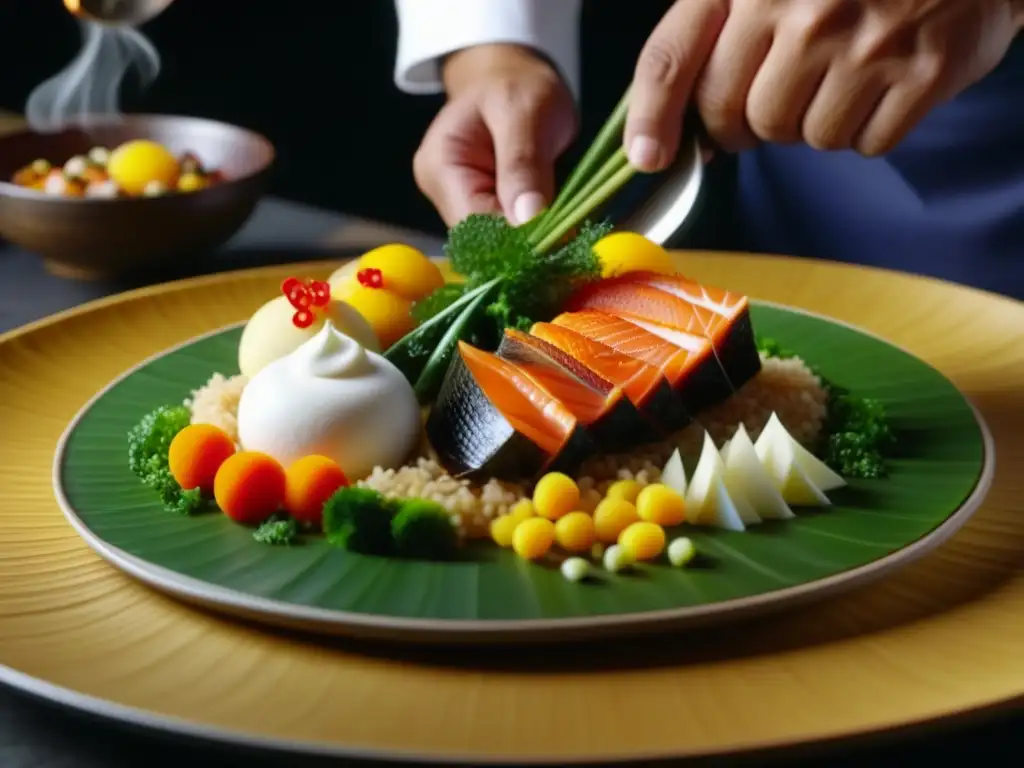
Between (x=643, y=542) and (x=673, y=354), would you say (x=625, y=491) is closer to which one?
(x=643, y=542)

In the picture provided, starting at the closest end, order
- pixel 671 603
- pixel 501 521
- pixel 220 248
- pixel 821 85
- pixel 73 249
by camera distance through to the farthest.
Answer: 1. pixel 671 603
2. pixel 501 521
3. pixel 821 85
4. pixel 73 249
5. pixel 220 248

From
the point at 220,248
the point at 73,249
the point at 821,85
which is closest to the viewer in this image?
the point at 821,85

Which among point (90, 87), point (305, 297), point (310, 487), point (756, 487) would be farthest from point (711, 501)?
point (90, 87)

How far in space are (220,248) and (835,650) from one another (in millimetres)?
2152

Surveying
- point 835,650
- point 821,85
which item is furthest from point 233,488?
point 821,85

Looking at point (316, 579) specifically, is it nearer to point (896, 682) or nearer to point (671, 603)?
point (671, 603)

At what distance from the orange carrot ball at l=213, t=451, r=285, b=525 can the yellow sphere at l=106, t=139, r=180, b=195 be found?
1412mm

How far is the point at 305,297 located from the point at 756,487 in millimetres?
736

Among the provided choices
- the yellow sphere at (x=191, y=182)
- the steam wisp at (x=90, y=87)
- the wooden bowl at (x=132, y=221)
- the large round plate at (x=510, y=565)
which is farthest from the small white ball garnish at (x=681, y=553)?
the steam wisp at (x=90, y=87)

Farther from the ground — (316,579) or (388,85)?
(388,85)

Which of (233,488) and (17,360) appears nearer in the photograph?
(233,488)

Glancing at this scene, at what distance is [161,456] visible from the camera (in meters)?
1.68

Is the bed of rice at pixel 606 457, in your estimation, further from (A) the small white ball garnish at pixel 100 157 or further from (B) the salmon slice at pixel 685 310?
(A) the small white ball garnish at pixel 100 157

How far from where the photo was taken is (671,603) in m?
1.26
